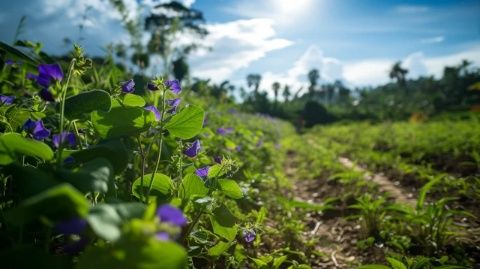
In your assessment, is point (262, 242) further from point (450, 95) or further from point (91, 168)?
point (450, 95)

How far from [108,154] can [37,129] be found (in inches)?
16.4

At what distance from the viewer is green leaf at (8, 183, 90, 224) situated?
2.42ft

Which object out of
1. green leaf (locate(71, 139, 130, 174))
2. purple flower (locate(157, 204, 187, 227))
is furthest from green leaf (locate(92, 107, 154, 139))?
purple flower (locate(157, 204, 187, 227))

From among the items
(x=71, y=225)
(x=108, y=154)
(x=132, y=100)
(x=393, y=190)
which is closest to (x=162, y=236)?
(x=71, y=225)

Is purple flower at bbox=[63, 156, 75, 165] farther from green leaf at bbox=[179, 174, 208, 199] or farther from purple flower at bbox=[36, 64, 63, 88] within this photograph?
green leaf at bbox=[179, 174, 208, 199]

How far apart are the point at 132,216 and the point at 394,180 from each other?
17.0 feet

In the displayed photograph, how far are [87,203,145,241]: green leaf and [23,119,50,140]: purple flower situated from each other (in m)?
0.79

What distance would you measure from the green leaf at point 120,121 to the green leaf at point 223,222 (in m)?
0.49

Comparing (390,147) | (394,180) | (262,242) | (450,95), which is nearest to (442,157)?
(394,180)

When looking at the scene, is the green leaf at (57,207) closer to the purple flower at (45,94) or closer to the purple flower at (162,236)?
the purple flower at (162,236)

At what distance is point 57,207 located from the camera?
0.80 metres

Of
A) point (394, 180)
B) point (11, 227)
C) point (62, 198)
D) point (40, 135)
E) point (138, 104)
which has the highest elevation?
point (138, 104)

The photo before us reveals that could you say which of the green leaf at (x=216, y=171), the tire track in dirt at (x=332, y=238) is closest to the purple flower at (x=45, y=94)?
the green leaf at (x=216, y=171)

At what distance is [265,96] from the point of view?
2286 inches
